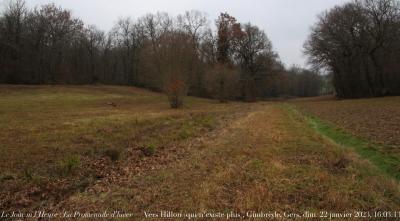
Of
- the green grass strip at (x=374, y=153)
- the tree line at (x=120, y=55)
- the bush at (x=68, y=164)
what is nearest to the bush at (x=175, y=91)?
the tree line at (x=120, y=55)

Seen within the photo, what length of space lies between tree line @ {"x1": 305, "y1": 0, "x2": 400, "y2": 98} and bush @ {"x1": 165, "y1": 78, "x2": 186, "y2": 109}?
34.7 m

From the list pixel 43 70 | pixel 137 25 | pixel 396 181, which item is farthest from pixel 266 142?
pixel 137 25

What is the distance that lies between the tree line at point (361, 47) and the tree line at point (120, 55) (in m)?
11.1

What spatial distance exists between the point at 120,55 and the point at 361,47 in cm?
5166

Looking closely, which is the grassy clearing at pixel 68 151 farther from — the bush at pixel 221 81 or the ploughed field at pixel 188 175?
the bush at pixel 221 81

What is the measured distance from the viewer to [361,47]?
57594 millimetres

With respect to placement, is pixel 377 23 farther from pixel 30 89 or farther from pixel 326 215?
pixel 326 215

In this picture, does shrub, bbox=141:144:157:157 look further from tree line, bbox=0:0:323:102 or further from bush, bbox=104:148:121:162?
tree line, bbox=0:0:323:102

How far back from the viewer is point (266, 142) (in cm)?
1209

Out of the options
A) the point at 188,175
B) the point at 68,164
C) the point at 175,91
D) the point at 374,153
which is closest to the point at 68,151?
the point at 68,164

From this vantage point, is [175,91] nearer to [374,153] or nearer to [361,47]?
[374,153]

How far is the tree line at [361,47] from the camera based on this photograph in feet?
181

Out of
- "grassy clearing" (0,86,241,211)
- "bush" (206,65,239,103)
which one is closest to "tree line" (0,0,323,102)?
"bush" (206,65,239,103)

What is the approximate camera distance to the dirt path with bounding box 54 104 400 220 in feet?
19.2
